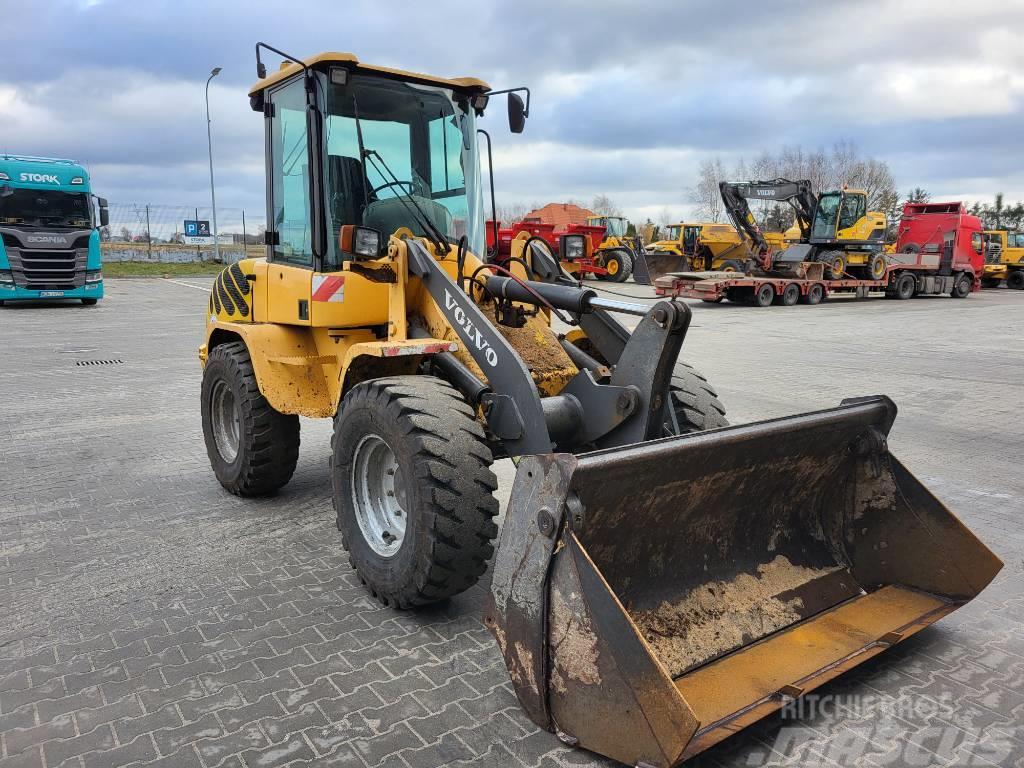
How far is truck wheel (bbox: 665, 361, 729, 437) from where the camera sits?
436 cm

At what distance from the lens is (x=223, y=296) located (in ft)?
19.1

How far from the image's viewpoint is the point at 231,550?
4.59m

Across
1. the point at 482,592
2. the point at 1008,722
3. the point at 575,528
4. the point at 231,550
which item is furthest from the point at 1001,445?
the point at 231,550

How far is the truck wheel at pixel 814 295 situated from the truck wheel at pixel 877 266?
2393 millimetres

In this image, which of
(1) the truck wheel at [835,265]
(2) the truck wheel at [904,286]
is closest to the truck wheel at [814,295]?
(1) the truck wheel at [835,265]

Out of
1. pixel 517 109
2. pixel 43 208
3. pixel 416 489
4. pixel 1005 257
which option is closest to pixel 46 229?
pixel 43 208

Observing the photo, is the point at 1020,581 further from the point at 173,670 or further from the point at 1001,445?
the point at 173,670

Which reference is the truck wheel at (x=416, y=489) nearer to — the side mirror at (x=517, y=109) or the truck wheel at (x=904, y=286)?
the side mirror at (x=517, y=109)

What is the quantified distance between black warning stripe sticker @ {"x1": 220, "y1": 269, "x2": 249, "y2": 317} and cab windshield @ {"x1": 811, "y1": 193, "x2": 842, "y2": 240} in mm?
23651

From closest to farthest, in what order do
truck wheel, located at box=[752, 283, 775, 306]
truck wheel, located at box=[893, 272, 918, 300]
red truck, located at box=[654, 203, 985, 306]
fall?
truck wheel, located at box=[752, 283, 775, 306], red truck, located at box=[654, 203, 985, 306], truck wheel, located at box=[893, 272, 918, 300]

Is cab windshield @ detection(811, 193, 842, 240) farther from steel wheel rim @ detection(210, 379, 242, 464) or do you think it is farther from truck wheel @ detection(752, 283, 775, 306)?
steel wheel rim @ detection(210, 379, 242, 464)

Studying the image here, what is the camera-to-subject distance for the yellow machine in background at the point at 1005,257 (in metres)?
34.5

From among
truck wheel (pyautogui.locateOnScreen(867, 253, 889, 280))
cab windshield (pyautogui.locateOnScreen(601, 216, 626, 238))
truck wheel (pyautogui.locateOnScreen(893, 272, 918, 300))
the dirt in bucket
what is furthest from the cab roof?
cab windshield (pyautogui.locateOnScreen(601, 216, 626, 238))

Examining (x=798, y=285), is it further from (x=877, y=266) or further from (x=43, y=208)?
(x=43, y=208)
